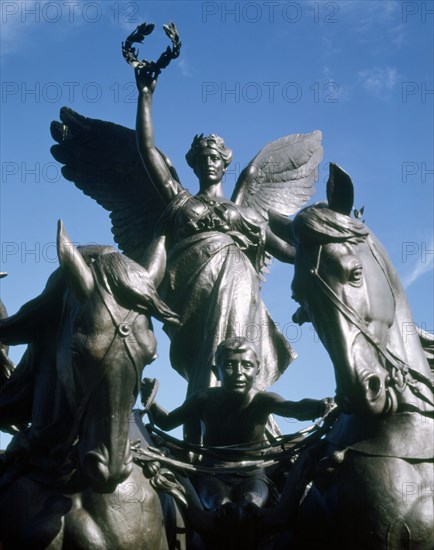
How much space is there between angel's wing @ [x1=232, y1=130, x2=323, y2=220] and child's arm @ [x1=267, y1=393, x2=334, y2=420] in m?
3.03

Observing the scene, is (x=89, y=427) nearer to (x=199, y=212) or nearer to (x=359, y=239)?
(x=359, y=239)

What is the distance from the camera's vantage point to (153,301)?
3828mm

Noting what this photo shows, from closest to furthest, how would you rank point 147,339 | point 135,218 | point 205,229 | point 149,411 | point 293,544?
1. point 147,339
2. point 293,544
3. point 149,411
4. point 205,229
5. point 135,218

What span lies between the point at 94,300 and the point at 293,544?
4.77ft

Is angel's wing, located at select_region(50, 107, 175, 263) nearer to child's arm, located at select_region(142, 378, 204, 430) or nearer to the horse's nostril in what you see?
child's arm, located at select_region(142, 378, 204, 430)

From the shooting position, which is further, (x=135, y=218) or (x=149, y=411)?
(x=135, y=218)

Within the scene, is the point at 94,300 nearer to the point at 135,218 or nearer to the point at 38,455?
the point at 38,455

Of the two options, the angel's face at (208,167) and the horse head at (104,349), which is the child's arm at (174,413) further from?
the angel's face at (208,167)

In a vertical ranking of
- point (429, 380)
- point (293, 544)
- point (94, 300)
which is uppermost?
point (94, 300)

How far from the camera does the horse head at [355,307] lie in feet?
12.3

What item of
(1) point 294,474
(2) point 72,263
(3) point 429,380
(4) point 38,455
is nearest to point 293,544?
(1) point 294,474

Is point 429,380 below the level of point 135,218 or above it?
below

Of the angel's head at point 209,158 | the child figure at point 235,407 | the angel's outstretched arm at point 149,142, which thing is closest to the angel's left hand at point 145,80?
the angel's outstretched arm at point 149,142

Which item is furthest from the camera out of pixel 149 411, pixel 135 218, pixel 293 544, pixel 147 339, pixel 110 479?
pixel 135 218
